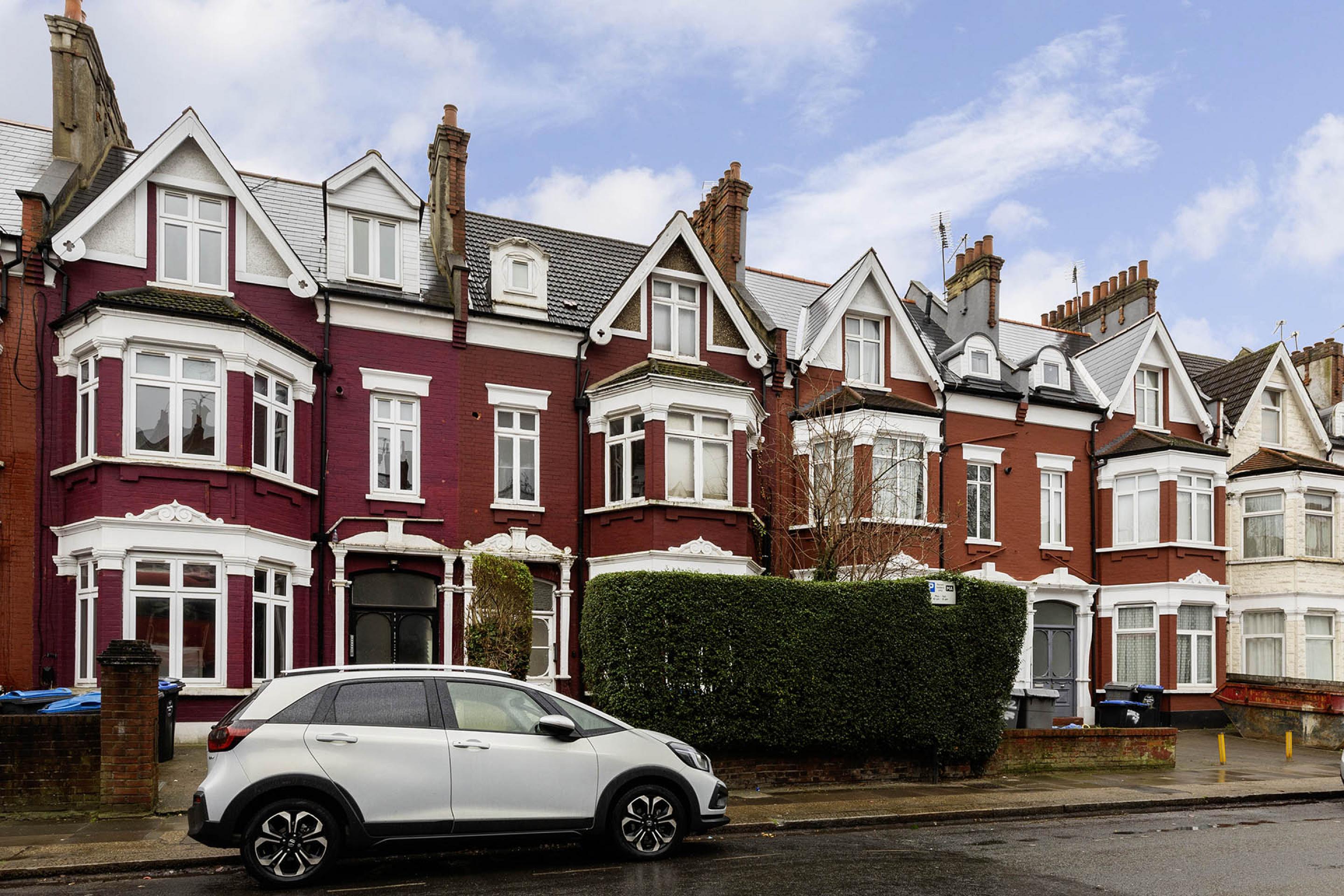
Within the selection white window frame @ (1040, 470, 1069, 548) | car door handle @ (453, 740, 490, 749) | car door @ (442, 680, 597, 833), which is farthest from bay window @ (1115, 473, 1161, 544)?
car door handle @ (453, 740, 490, 749)

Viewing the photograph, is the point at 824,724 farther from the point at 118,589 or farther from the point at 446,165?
the point at 446,165

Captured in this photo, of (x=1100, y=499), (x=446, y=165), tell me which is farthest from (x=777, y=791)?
(x=1100, y=499)

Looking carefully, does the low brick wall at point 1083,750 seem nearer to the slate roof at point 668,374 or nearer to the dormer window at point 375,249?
the slate roof at point 668,374

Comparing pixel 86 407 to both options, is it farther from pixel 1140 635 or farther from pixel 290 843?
pixel 1140 635

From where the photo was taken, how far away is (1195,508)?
27609 mm

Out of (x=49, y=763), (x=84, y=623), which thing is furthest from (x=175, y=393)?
(x=49, y=763)

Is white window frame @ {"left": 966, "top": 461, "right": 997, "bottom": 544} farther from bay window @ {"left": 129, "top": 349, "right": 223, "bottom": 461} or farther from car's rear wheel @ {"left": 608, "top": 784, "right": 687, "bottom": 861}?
car's rear wheel @ {"left": 608, "top": 784, "right": 687, "bottom": 861}

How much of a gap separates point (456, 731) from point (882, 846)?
15.1 feet

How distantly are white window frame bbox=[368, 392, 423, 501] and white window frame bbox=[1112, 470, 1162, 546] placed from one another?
1744cm

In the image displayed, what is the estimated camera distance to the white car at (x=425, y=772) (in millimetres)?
9125

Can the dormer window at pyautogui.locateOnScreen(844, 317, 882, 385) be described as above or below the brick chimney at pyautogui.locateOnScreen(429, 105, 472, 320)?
below

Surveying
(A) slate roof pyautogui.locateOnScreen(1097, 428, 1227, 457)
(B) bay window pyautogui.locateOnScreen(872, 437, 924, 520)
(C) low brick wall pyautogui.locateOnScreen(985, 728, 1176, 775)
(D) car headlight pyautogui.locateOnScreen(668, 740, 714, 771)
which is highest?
(A) slate roof pyautogui.locateOnScreen(1097, 428, 1227, 457)

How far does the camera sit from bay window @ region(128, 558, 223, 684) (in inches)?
677

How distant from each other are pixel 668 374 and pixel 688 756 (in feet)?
38.0
